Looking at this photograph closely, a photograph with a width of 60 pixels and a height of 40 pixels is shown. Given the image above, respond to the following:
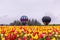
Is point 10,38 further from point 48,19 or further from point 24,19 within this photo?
point 24,19

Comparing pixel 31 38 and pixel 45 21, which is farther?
pixel 45 21

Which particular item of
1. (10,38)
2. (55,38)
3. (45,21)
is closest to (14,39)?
(10,38)

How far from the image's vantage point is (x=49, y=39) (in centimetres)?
344

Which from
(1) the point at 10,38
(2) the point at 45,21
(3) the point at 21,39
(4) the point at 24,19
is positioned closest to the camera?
(3) the point at 21,39

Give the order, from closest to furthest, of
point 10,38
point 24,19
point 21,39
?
point 21,39 → point 10,38 → point 24,19

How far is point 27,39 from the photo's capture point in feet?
11.3

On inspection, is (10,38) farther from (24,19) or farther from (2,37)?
(24,19)

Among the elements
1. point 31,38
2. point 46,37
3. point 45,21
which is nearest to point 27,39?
point 31,38

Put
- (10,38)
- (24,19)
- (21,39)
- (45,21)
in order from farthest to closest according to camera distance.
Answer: (24,19), (45,21), (10,38), (21,39)

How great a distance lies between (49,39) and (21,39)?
0.40 m

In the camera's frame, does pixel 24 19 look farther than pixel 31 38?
Yes

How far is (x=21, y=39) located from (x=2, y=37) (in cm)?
40

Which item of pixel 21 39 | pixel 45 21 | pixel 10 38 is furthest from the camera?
pixel 45 21

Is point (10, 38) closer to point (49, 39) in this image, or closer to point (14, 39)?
point (14, 39)
